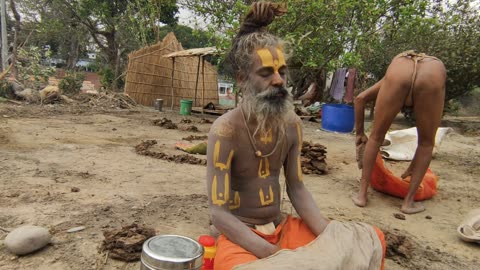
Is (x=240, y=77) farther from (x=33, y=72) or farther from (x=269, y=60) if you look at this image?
(x=33, y=72)

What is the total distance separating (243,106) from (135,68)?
39.6 ft

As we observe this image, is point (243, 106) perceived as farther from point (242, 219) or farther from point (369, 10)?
point (369, 10)

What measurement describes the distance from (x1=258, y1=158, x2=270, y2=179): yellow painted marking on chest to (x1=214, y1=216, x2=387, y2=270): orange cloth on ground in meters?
0.30

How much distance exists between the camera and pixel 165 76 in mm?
14484

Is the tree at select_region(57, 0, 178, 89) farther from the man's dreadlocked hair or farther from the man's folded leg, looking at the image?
the man's folded leg

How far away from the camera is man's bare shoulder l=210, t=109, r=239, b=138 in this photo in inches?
76.9

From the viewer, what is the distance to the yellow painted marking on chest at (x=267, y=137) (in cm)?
206

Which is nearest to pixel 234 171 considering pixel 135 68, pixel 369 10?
pixel 369 10

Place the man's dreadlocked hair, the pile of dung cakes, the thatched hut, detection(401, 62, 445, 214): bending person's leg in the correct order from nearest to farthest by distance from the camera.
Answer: the man's dreadlocked hair, detection(401, 62, 445, 214): bending person's leg, the pile of dung cakes, the thatched hut

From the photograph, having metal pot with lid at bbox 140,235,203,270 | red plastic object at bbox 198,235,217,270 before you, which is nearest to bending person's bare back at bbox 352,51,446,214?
red plastic object at bbox 198,235,217,270

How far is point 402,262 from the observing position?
2578mm

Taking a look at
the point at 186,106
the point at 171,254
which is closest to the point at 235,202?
the point at 171,254

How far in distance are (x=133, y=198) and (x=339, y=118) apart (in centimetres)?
682

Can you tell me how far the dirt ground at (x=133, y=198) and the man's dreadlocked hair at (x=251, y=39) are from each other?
4.40 ft
